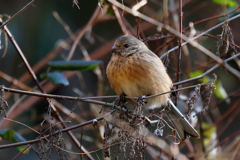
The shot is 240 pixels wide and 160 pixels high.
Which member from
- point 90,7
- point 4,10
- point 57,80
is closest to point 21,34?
point 4,10

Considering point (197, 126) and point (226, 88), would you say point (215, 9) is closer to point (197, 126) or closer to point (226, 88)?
point (226, 88)

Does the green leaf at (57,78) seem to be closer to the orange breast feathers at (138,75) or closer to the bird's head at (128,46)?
the orange breast feathers at (138,75)

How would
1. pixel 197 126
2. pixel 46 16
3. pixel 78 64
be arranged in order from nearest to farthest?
1. pixel 78 64
2. pixel 197 126
3. pixel 46 16

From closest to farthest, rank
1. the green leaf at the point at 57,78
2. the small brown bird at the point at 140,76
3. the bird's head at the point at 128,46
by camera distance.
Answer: the green leaf at the point at 57,78
the small brown bird at the point at 140,76
the bird's head at the point at 128,46

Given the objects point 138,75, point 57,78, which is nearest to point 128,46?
point 138,75

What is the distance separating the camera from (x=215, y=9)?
7238 mm

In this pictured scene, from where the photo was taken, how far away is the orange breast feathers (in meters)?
3.70

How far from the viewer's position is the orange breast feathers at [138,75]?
3.70m

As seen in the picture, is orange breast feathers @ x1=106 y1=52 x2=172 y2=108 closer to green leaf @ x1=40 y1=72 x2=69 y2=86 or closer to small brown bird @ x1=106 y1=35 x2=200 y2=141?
small brown bird @ x1=106 y1=35 x2=200 y2=141

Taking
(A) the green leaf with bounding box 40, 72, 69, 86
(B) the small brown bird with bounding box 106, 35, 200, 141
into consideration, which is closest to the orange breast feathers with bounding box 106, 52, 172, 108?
(B) the small brown bird with bounding box 106, 35, 200, 141

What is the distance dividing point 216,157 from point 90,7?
4.49 meters

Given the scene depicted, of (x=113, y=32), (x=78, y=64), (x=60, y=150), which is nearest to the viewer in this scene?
(x=60, y=150)

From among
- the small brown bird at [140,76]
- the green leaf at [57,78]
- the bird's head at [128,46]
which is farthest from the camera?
the bird's head at [128,46]

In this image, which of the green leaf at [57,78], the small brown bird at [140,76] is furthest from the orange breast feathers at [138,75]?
the green leaf at [57,78]
